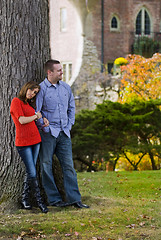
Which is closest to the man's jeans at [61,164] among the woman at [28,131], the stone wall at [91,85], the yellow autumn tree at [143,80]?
the woman at [28,131]

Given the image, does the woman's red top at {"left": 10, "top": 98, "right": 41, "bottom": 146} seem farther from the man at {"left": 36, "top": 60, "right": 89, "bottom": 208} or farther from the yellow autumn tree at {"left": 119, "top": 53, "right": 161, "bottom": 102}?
the yellow autumn tree at {"left": 119, "top": 53, "right": 161, "bottom": 102}

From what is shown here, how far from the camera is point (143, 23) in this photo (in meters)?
24.5

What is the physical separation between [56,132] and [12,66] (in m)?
0.99

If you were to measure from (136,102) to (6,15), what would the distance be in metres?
6.74

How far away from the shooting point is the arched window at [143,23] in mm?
24531

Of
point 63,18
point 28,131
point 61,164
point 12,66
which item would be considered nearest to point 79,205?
point 61,164

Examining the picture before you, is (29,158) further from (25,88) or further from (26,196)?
(25,88)

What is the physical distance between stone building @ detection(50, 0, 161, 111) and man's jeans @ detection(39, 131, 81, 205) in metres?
15.3

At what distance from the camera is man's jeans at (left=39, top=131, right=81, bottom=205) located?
543cm

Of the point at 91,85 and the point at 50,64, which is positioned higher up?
the point at 50,64

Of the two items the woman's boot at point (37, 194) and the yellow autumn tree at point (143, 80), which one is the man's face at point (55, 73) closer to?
the woman's boot at point (37, 194)

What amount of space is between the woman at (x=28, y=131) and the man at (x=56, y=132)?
5.1 inches

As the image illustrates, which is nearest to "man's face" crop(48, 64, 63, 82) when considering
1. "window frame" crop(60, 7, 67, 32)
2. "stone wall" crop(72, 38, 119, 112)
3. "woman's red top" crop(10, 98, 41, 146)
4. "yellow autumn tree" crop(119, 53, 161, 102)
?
"woman's red top" crop(10, 98, 41, 146)

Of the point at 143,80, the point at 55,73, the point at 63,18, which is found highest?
the point at 63,18
